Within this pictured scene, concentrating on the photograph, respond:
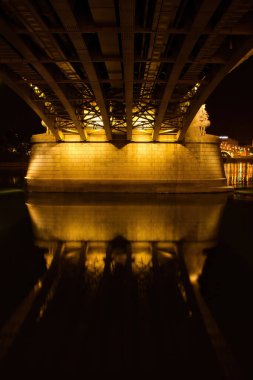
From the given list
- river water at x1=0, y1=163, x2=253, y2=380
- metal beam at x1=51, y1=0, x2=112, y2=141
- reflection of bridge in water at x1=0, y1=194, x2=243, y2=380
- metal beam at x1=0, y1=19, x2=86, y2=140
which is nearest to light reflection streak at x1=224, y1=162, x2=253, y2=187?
metal beam at x1=0, y1=19, x2=86, y2=140

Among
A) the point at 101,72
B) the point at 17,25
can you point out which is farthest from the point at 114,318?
the point at 101,72

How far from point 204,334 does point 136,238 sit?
211 inches

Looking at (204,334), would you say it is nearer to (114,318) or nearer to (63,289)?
A: (114,318)

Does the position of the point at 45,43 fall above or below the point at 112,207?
above

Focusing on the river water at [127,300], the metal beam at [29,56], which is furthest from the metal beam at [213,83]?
the metal beam at [29,56]

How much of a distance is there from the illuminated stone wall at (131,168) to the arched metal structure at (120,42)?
14.4 feet

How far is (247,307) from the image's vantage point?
4.95m

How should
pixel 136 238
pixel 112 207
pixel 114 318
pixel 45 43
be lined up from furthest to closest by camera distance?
pixel 112 207 < pixel 45 43 < pixel 136 238 < pixel 114 318

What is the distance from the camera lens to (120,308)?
489cm

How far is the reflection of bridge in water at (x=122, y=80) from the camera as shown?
9008 millimetres

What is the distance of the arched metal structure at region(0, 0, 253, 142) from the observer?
27.6 feet

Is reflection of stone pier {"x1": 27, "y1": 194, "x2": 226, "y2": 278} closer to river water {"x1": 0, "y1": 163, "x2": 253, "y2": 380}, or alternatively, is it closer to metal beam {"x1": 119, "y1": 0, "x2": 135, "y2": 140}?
river water {"x1": 0, "y1": 163, "x2": 253, "y2": 380}

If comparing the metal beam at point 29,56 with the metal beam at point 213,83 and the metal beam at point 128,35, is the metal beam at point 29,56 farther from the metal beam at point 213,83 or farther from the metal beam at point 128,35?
the metal beam at point 213,83

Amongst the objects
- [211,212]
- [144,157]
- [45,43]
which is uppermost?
[45,43]
